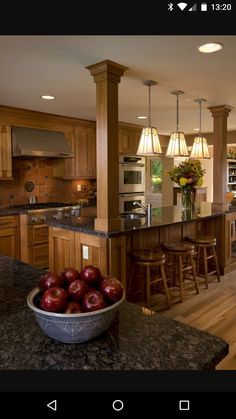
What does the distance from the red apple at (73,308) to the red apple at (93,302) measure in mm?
17

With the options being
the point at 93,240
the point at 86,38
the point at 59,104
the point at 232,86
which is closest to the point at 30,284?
the point at 93,240

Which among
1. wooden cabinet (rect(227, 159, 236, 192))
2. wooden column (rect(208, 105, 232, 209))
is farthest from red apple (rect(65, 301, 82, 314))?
wooden cabinet (rect(227, 159, 236, 192))

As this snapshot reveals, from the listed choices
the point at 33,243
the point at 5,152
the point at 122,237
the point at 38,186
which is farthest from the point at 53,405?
the point at 38,186

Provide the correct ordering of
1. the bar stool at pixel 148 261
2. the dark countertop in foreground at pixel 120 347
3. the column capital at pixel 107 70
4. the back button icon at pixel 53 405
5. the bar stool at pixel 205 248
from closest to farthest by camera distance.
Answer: the back button icon at pixel 53 405, the dark countertop in foreground at pixel 120 347, the column capital at pixel 107 70, the bar stool at pixel 148 261, the bar stool at pixel 205 248

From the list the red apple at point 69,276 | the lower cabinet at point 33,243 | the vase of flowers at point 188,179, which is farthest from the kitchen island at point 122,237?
the red apple at point 69,276

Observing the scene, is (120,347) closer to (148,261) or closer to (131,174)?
(148,261)

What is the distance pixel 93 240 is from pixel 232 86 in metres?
2.17

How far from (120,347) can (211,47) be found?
2.13m

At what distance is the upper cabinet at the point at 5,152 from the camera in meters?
4.26

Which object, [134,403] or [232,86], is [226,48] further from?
[134,403]

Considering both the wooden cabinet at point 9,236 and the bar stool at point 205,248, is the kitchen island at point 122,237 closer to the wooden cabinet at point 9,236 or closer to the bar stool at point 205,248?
the bar stool at point 205,248

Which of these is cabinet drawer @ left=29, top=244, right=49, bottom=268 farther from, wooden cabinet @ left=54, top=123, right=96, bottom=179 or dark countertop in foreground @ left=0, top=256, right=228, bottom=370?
dark countertop in foreground @ left=0, top=256, right=228, bottom=370

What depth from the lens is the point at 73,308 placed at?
33.5 inches

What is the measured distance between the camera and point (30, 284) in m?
1.41
